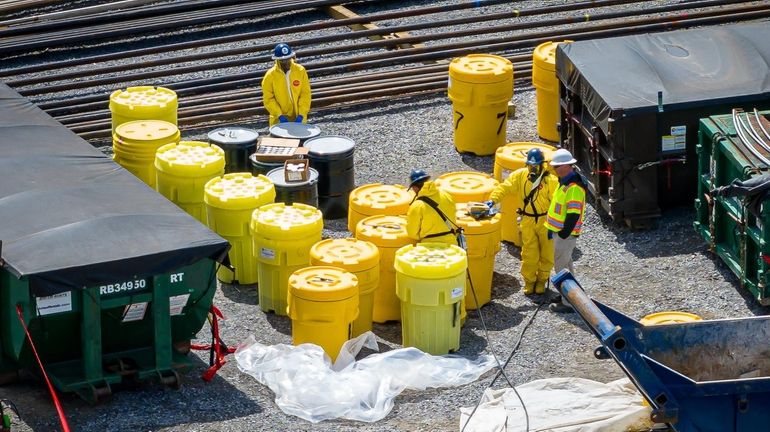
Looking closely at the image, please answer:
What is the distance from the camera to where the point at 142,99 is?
56.4ft

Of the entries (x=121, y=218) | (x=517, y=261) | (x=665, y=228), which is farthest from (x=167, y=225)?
(x=665, y=228)

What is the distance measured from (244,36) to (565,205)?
28.8 feet

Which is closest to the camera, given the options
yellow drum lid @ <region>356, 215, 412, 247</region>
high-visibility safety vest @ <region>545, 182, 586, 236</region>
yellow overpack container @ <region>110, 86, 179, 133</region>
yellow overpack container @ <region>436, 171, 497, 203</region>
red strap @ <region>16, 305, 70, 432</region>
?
red strap @ <region>16, 305, 70, 432</region>

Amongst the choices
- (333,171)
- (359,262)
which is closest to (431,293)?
(359,262)

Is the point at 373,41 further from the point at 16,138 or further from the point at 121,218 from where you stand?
the point at 121,218

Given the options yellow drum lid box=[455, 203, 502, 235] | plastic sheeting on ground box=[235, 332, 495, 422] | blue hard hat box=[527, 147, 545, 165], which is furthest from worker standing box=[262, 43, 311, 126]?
plastic sheeting on ground box=[235, 332, 495, 422]

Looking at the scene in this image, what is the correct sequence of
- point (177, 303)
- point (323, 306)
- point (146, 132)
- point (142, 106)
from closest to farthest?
1. point (177, 303)
2. point (323, 306)
3. point (146, 132)
4. point (142, 106)

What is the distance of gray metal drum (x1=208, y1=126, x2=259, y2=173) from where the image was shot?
Result: 16625mm

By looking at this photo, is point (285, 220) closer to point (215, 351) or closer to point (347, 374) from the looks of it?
point (215, 351)

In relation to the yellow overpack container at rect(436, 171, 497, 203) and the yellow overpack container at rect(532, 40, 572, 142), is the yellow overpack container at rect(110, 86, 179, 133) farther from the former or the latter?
the yellow overpack container at rect(532, 40, 572, 142)

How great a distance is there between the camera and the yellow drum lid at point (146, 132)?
1600 cm

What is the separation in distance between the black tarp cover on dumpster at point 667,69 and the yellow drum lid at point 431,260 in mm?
3119

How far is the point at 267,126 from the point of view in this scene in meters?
A: 19.5

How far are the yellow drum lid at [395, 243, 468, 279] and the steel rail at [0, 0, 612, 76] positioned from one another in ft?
28.5
